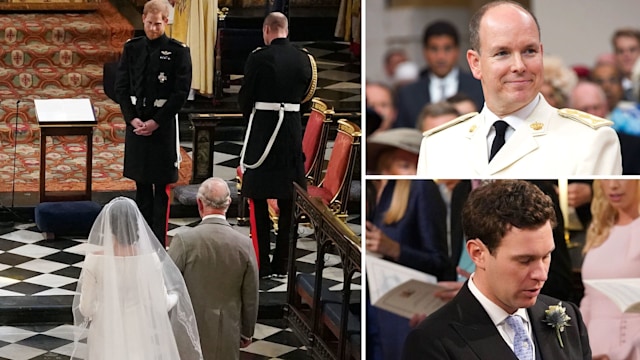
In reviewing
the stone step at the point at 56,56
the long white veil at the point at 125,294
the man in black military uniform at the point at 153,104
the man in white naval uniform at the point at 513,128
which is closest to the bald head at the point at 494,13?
the man in white naval uniform at the point at 513,128

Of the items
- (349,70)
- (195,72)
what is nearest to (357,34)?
(349,70)

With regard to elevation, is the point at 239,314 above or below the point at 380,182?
below

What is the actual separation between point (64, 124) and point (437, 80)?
6.98 meters

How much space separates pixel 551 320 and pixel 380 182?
1.99 feet

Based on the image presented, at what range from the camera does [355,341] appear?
7348 mm

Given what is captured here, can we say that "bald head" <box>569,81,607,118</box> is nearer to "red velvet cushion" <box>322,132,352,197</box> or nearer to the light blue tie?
the light blue tie

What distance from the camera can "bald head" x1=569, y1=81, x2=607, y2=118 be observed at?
346cm

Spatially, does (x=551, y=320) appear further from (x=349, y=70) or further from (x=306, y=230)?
(x=349, y=70)

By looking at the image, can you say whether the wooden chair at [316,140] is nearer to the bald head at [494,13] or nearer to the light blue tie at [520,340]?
the light blue tie at [520,340]

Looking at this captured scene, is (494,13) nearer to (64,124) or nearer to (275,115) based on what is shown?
(275,115)

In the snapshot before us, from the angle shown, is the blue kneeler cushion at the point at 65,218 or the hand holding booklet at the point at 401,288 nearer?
the hand holding booklet at the point at 401,288

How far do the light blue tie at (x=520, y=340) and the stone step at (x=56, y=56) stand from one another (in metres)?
8.37

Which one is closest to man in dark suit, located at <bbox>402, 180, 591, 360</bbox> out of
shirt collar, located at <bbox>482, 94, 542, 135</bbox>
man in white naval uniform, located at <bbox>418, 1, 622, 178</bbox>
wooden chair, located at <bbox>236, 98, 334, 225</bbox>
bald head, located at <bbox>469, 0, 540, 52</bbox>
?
man in white naval uniform, located at <bbox>418, 1, 622, 178</bbox>

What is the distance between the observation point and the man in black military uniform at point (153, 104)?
29.2 ft
